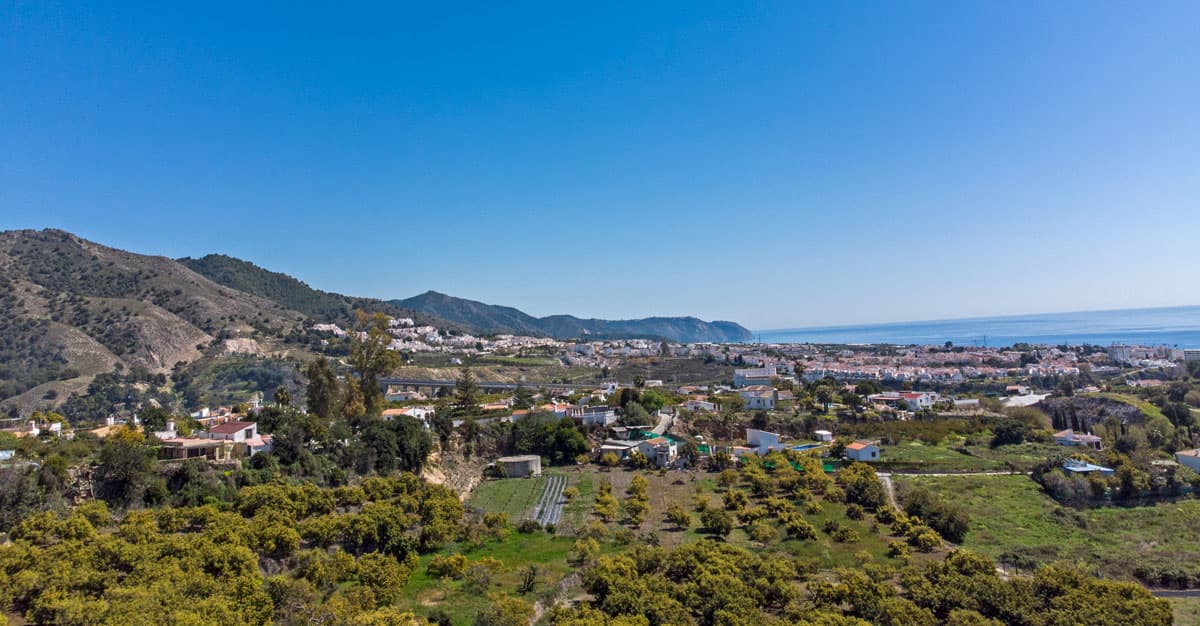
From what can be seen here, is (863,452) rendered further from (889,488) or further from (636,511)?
(636,511)

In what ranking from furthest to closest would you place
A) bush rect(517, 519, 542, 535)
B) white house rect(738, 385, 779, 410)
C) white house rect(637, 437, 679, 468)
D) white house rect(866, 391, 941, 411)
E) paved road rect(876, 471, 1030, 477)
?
1. white house rect(866, 391, 941, 411)
2. white house rect(738, 385, 779, 410)
3. white house rect(637, 437, 679, 468)
4. paved road rect(876, 471, 1030, 477)
5. bush rect(517, 519, 542, 535)

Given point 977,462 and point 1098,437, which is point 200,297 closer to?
point 977,462

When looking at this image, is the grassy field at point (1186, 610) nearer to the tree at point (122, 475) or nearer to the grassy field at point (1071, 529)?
the grassy field at point (1071, 529)

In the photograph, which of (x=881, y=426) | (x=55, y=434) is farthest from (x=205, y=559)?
(x=881, y=426)

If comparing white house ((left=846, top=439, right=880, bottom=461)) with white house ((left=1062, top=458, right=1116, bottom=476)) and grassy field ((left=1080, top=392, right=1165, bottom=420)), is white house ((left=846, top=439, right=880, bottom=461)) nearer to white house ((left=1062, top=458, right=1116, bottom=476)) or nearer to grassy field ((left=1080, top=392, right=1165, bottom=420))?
white house ((left=1062, top=458, right=1116, bottom=476))

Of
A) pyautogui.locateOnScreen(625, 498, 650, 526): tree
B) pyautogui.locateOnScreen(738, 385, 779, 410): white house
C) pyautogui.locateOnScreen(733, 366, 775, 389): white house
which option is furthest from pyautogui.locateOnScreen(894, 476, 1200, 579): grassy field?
pyautogui.locateOnScreen(733, 366, 775, 389): white house

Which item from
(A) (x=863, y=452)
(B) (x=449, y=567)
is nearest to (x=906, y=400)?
(A) (x=863, y=452)
